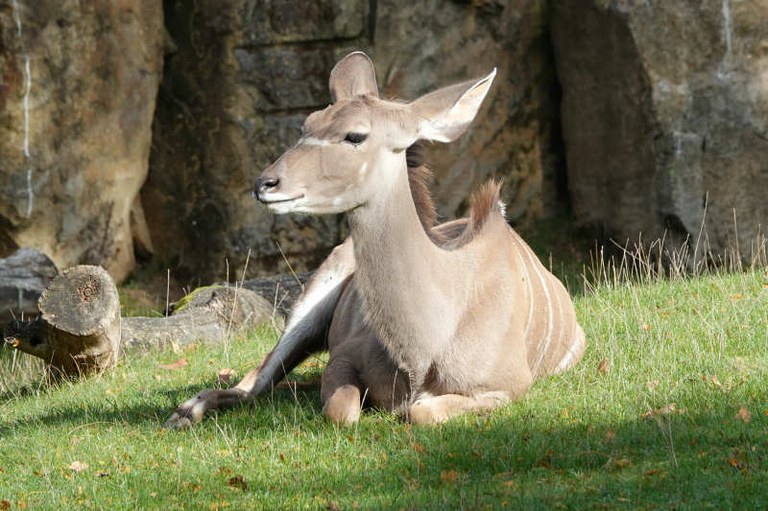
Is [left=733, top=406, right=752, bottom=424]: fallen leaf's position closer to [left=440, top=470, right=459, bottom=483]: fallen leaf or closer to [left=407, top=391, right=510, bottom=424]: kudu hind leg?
[left=407, top=391, right=510, bottom=424]: kudu hind leg

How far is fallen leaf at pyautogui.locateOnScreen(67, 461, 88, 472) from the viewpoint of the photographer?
18.2 ft

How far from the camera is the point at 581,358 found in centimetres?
698

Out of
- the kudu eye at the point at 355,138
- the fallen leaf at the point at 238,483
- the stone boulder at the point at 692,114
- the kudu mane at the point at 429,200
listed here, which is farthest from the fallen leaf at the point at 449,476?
the stone boulder at the point at 692,114

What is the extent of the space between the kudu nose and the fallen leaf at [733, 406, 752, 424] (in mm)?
2160

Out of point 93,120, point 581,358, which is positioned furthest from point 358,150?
point 93,120

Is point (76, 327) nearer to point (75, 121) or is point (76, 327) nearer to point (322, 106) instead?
point (75, 121)

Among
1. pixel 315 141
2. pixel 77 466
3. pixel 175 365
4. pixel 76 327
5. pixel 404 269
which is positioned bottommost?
pixel 175 365

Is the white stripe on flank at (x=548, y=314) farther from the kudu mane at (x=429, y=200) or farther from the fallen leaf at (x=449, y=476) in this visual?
the fallen leaf at (x=449, y=476)

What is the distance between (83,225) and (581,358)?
268 inches

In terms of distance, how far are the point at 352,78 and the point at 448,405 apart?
1712mm

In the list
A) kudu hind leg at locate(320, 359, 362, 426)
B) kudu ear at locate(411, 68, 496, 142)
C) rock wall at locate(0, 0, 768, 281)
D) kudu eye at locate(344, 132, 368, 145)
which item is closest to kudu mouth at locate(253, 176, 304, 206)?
kudu eye at locate(344, 132, 368, 145)

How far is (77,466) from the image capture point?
220 inches

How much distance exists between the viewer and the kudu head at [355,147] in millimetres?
5516

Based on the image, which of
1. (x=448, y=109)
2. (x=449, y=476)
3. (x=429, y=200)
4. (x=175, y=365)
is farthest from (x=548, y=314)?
(x=175, y=365)
